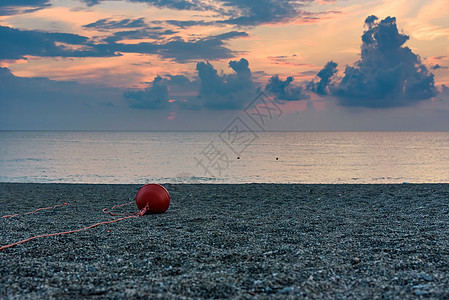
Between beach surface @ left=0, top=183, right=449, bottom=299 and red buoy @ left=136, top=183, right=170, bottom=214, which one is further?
red buoy @ left=136, top=183, right=170, bottom=214

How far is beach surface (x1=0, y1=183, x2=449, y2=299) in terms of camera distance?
396cm

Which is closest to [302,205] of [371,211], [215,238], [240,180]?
[371,211]

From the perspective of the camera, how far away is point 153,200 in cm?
875

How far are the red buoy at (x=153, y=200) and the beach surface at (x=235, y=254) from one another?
12.5 inches

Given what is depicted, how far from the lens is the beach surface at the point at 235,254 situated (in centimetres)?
396

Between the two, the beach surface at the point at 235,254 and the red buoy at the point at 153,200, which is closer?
the beach surface at the point at 235,254

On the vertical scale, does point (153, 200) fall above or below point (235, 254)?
below

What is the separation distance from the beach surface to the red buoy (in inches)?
12.5

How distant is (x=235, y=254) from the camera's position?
210 inches

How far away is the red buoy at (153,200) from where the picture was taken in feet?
28.7

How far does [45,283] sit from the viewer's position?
405cm

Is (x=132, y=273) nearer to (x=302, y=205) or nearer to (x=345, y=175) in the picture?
(x=302, y=205)

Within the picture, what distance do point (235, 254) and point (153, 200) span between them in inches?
154

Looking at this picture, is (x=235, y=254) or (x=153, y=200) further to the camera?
(x=153, y=200)
